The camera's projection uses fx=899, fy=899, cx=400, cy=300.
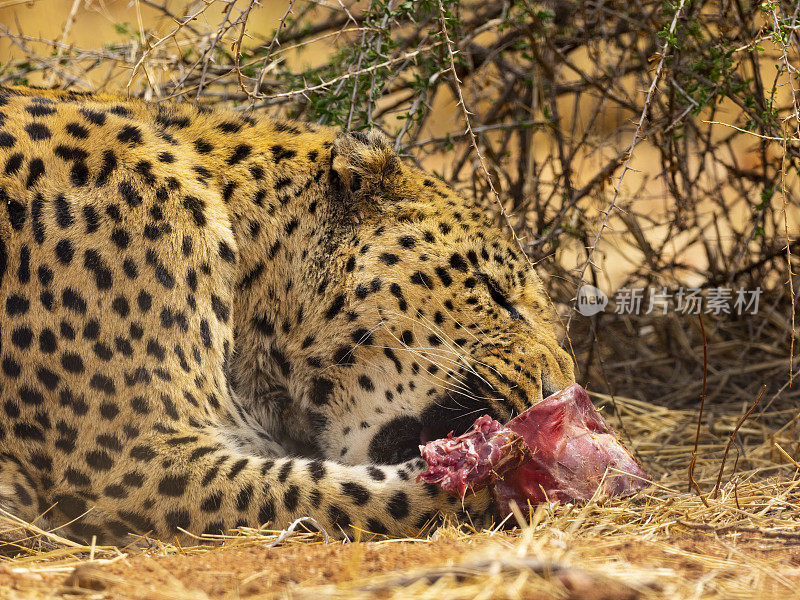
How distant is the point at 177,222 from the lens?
3.28m

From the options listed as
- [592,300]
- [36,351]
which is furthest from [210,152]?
[592,300]

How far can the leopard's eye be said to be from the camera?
144 inches

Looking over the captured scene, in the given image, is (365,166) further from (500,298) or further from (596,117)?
(596,117)

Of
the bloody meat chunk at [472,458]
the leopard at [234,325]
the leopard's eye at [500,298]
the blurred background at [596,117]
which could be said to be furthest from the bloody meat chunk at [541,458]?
the blurred background at [596,117]

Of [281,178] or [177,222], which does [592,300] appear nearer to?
[281,178]

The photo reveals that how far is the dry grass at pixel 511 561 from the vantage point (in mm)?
2045

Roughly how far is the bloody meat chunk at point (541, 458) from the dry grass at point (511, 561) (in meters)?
0.10

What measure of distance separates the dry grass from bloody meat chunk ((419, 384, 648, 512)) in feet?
0.32

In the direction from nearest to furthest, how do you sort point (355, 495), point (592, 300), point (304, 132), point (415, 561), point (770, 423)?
point (415, 561) → point (355, 495) → point (304, 132) → point (770, 423) → point (592, 300)

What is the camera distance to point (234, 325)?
139 inches

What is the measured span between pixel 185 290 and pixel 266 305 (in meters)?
0.44
